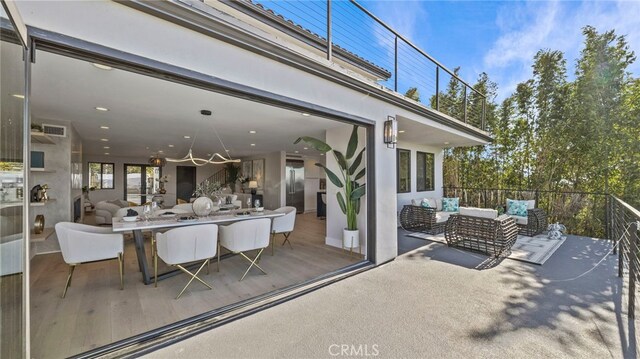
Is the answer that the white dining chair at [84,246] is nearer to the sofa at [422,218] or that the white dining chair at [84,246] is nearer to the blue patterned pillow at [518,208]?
the sofa at [422,218]

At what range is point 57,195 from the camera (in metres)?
4.86

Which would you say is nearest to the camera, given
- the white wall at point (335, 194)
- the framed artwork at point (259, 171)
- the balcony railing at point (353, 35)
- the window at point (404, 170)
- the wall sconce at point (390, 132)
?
the balcony railing at point (353, 35)

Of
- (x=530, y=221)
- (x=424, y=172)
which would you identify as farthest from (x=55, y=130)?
(x=530, y=221)

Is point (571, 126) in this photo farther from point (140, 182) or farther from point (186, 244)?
point (140, 182)

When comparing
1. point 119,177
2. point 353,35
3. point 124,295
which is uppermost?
point 353,35

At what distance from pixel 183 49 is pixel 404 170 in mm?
7199

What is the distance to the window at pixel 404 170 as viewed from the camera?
7.96m

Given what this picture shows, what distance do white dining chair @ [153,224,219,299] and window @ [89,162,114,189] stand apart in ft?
38.8

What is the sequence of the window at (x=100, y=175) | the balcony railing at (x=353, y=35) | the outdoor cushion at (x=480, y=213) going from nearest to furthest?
the balcony railing at (x=353, y=35)
the outdoor cushion at (x=480, y=213)
the window at (x=100, y=175)

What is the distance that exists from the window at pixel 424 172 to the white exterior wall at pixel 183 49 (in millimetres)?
5183

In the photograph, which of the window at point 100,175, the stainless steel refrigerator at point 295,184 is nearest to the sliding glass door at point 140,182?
the window at point 100,175

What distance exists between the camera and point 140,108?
3959 mm

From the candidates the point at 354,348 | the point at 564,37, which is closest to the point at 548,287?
the point at 354,348

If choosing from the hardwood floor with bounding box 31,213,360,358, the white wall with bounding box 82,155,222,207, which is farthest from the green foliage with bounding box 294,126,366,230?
the white wall with bounding box 82,155,222,207
